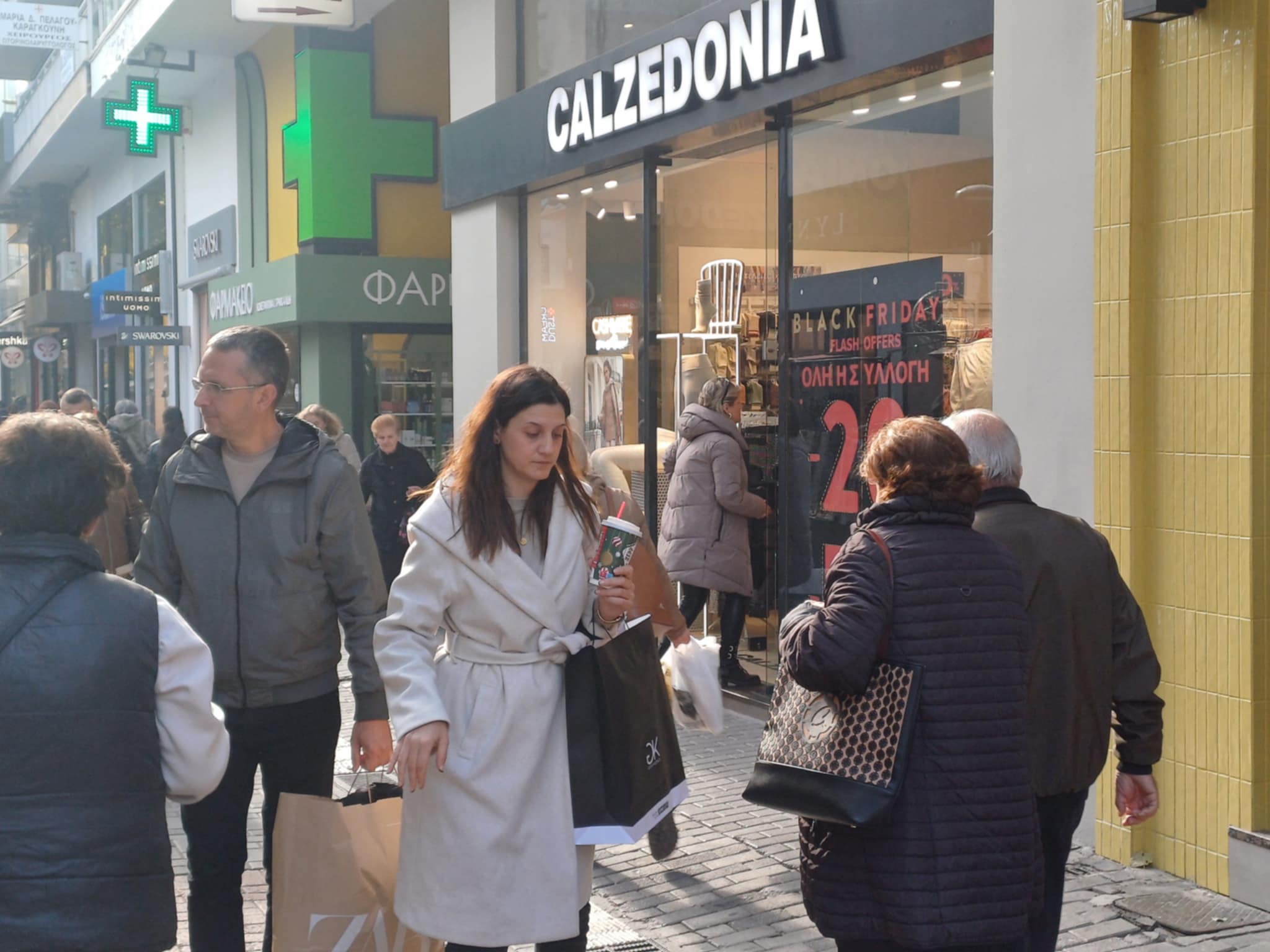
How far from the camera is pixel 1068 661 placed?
3492 mm

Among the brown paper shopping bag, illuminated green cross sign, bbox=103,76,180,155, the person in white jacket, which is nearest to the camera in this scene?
the person in white jacket

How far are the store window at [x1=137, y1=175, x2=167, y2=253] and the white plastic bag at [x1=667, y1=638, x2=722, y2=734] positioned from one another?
23914 millimetres

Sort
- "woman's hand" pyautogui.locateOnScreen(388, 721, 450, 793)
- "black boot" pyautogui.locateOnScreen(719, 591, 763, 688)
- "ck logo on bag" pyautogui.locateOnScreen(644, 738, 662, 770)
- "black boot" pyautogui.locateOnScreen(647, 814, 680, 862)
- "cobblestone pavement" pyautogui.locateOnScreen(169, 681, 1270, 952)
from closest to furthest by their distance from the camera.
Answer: "woman's hand" pyautogui.locateOnScreen(388, 721, 450, 793)
"ck logo on bag" pyautogui.locateOnScreen(644, 738, 662, 770)
"black boot" pyautogui.locateOnScreen(647, 814, 680, 862)
"cobblestone pavement" pyautogui.locateOnScreen(169, 681, 1270, 952)
"black boot" pyautogui.locateOnScreen(719, 591, 763, 688)

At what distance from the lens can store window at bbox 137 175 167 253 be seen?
1064 inches

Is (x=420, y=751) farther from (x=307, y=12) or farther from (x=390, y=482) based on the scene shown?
(x=307, y=12)

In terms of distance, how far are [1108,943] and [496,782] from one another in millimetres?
2447

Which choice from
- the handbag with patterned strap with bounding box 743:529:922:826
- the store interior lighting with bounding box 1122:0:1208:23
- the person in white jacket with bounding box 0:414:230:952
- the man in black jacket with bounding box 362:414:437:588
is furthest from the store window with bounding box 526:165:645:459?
the person in white jacket with bounding box 0:414:230:952

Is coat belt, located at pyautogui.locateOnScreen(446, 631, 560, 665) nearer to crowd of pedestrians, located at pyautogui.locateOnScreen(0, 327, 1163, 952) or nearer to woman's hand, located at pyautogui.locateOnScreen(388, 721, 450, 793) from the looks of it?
crowd of pedestrians, located at pyautogui.locateOnScreen(0, 327, 1163, 952)

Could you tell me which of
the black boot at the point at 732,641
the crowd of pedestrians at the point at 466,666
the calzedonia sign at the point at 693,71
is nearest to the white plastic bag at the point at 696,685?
the crowd of pedestrians at the point at 466,666

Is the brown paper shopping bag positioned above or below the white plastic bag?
below

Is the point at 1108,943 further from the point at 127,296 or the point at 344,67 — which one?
the point at 127,296

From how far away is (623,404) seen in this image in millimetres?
10766

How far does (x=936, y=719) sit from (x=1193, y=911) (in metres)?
2.67

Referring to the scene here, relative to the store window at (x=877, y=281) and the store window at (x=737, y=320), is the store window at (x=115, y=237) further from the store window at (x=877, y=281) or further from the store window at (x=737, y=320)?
the store window at (x=877, y=281)
